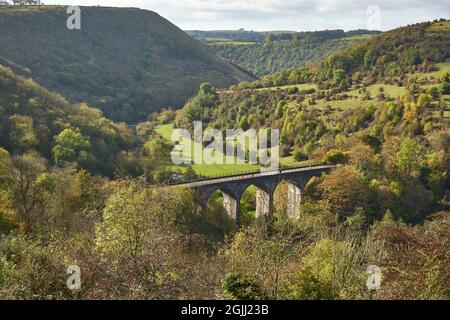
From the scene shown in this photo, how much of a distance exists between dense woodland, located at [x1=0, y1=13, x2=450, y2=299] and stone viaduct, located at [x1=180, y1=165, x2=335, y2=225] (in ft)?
4.08

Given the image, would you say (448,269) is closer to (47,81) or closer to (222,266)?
(222,266)

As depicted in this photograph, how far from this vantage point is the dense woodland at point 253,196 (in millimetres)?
13922

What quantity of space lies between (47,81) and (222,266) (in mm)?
78303

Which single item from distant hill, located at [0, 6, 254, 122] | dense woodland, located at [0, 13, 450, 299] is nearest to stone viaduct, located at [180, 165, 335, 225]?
dense woodland, located at [0, 13, 450, 299]

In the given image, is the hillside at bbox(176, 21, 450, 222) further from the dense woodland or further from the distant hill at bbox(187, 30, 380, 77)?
the distant hill at bbox(187, 30, 380, 77)

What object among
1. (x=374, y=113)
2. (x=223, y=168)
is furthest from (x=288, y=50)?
(x=223, y=168)

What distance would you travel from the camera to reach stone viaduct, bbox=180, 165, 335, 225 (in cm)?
3947

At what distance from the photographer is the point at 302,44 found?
539ft

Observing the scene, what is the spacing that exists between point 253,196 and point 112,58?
84.5m

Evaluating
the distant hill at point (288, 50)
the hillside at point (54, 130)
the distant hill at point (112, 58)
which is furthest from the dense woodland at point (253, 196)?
the distant hill at point (288, 50)

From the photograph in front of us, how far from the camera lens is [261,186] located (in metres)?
44.4

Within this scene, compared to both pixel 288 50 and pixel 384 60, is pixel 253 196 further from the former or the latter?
pixel 288 50

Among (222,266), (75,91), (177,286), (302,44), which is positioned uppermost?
(302,44)
